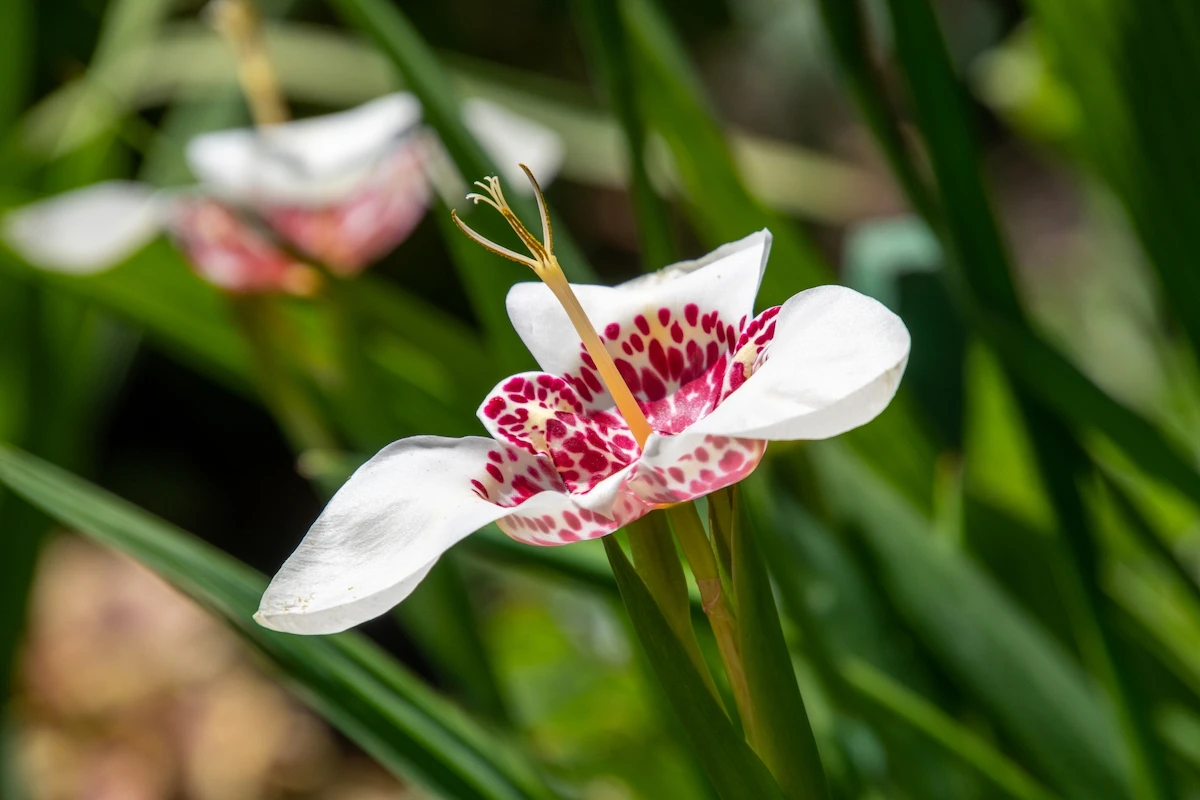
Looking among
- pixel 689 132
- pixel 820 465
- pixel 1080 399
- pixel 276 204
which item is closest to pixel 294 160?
pixel 276 204

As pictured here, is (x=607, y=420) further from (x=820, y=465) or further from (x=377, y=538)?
(x=820, y=465)

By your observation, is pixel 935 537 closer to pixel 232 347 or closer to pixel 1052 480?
pixel 1052 480

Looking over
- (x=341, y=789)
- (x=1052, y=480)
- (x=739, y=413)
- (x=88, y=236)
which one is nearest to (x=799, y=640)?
(x=1052, y=480)

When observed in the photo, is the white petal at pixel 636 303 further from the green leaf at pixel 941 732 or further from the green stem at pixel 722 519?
the green leaf at pixel 941 732

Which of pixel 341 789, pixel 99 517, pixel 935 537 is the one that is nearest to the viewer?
pixel 99 517

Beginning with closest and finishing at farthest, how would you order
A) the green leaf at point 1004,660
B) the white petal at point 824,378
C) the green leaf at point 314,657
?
the white petal at point 824,378 < the green leaf at point 314,657 < the green leaf at point 1004,660

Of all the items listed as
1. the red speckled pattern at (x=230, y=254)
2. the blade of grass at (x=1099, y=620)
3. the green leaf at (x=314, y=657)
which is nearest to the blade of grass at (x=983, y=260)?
the blade of grass at (x=1099, y=620)
